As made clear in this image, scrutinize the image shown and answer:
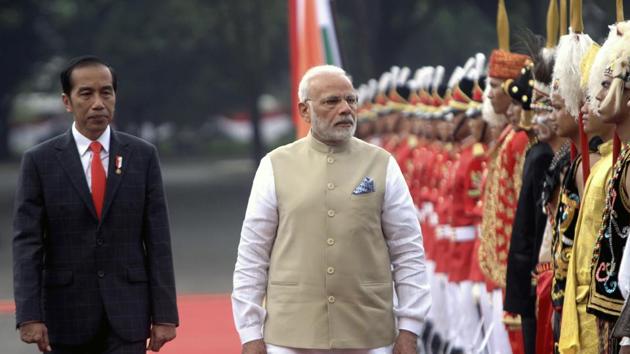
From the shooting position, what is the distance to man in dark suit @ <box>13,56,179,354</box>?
21.0ft

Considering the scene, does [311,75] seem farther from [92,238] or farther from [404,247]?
[92,238]

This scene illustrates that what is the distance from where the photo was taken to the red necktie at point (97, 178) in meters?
6.44

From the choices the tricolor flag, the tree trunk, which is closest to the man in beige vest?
the tricolor flag

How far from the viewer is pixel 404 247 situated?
5996mm

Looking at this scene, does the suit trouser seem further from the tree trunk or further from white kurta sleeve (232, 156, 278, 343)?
the tree trunk

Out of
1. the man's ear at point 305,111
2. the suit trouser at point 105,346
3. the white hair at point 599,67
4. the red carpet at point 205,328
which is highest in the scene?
the white hair at point 599,67

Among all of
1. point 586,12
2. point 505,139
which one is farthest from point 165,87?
point 505,139

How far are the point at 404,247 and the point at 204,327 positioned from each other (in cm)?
725

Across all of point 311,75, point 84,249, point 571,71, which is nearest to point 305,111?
point 311,75

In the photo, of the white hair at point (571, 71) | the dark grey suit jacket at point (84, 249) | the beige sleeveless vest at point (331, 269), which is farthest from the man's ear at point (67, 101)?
the white hair at point (571, 71)

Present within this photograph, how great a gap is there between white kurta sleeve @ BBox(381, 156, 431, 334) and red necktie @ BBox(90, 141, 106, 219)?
1175 mm

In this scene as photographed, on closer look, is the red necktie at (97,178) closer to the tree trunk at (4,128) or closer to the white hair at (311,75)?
the white hair at (311,75)

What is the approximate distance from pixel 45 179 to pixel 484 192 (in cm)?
366

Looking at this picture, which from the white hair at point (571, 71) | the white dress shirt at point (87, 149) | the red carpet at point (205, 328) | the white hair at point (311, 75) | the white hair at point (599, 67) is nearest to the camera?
the white hair at point (599, 67)
